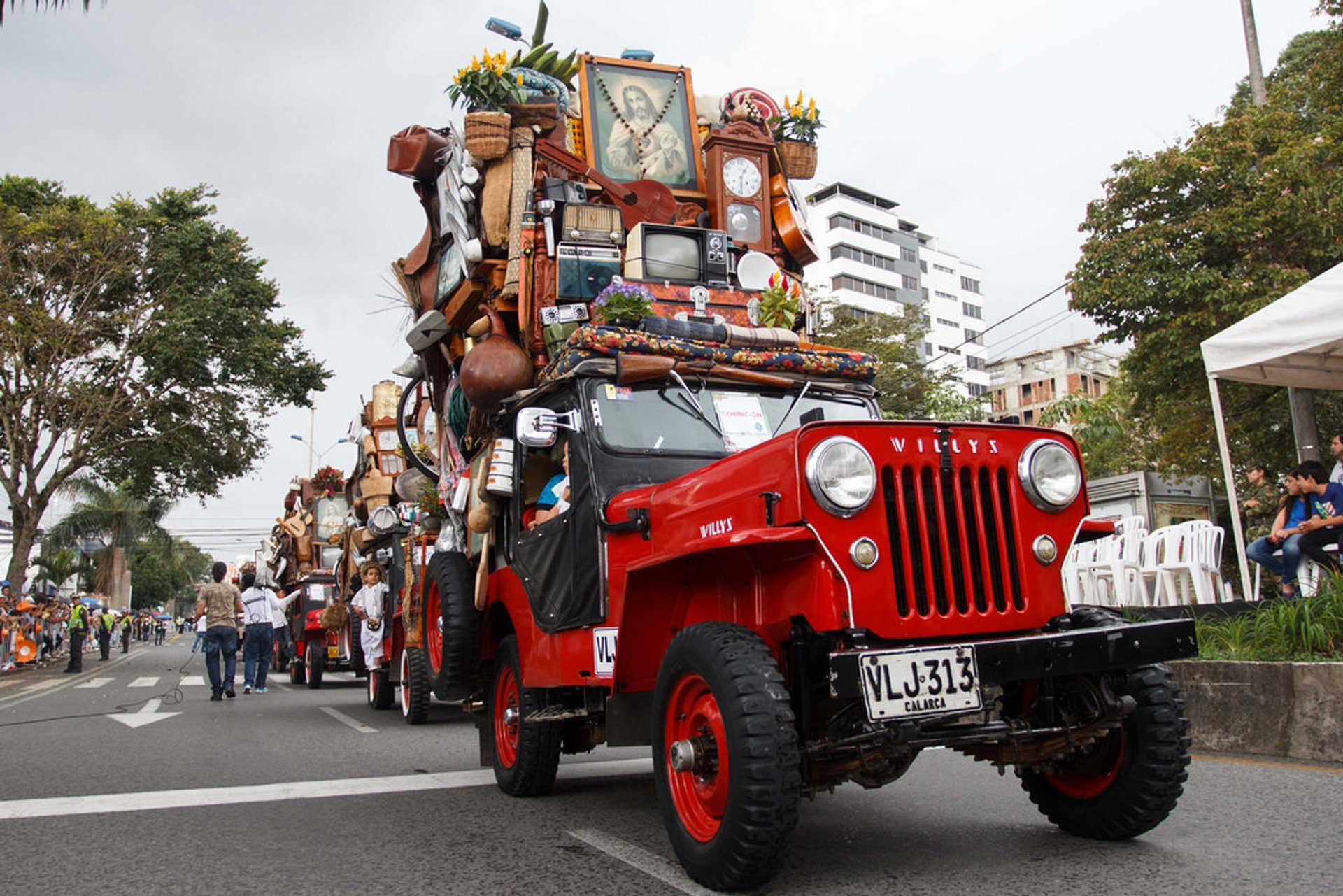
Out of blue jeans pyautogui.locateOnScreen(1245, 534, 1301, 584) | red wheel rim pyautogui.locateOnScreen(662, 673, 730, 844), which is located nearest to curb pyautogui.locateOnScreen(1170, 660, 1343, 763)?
blue jeans pyautogui.locateOnScreen(1245, 534, 1301, 584)

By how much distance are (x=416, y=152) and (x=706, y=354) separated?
3.80m

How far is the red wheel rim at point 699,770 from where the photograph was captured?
3818 mm

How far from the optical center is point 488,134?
279 inches

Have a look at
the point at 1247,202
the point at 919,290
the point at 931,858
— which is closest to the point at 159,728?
the point at 931,858

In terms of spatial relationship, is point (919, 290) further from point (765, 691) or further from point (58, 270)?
point (765, 691)

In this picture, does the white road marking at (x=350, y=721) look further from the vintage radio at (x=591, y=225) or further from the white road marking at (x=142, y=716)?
the vintage radio at (x=591, y=225)

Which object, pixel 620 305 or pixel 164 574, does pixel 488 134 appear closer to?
pixel 620 305

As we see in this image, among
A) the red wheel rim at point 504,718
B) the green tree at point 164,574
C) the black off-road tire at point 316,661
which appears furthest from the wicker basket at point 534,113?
the green tree at point 164,574

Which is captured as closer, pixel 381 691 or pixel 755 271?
pixel 755 271

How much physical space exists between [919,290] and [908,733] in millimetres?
81412

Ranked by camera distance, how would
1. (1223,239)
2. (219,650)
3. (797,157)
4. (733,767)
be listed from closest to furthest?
1. (733,767)
2. (797,157)
3. (219,650)
4. (1223,239)

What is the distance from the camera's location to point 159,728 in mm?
10289

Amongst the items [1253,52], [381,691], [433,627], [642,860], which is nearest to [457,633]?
[433,627]

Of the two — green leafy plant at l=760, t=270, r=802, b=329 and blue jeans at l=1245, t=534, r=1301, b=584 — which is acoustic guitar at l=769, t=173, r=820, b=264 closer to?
green leafy plant at l=760, t=270, r=802, b=329
